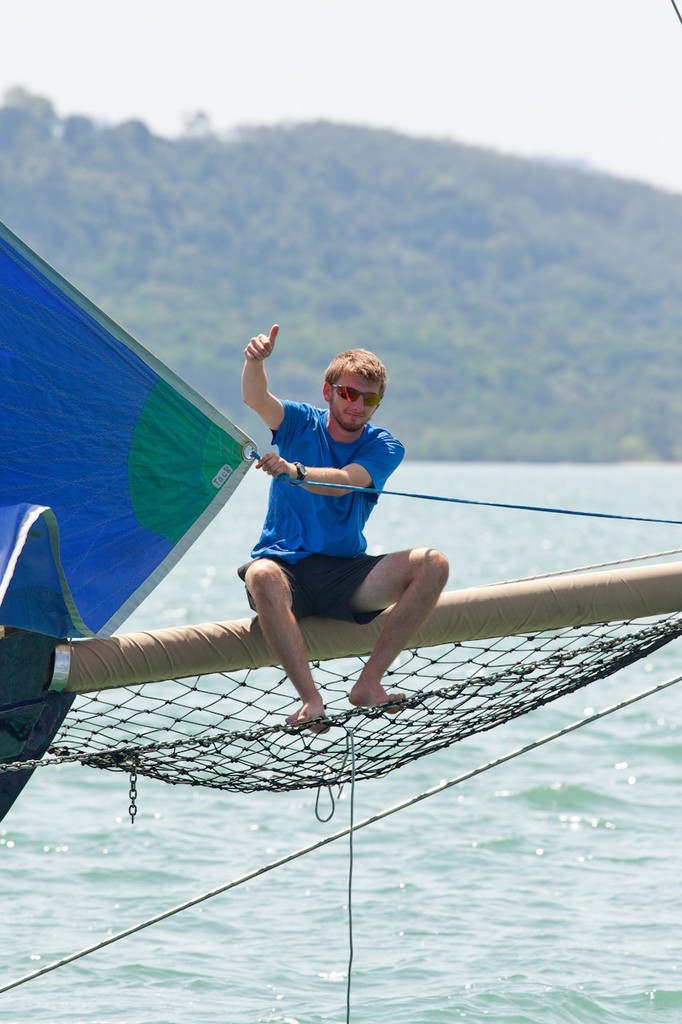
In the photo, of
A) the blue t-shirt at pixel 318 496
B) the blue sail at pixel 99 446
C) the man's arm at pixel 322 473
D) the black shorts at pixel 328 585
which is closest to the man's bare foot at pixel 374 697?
the black shorts at pixel 328 585

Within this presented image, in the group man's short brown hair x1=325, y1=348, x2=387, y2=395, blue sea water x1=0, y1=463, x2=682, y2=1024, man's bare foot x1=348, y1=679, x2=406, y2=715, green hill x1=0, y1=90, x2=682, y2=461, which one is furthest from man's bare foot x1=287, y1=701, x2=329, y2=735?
green hill x1=0, y1=90, x2=682, y2=461

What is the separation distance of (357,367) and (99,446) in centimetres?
80

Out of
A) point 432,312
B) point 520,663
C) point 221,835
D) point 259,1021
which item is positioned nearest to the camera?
point 520,663

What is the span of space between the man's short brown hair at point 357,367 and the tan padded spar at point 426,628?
2.36 feet

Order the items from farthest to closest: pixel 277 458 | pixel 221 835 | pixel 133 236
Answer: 1. pixel 133 236
2. pixel 221 835
3. pixel 277 458

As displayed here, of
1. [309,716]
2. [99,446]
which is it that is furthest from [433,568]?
[99,446]

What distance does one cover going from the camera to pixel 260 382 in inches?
173

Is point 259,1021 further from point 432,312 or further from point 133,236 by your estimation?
point 133,236

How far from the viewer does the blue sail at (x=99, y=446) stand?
4457 mm

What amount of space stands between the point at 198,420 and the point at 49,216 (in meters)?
195

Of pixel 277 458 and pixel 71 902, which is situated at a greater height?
pixel 277 458

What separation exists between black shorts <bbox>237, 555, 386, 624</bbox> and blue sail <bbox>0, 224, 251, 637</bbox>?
0.30 m

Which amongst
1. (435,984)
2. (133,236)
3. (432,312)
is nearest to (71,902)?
(435,984)

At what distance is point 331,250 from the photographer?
193 metres
